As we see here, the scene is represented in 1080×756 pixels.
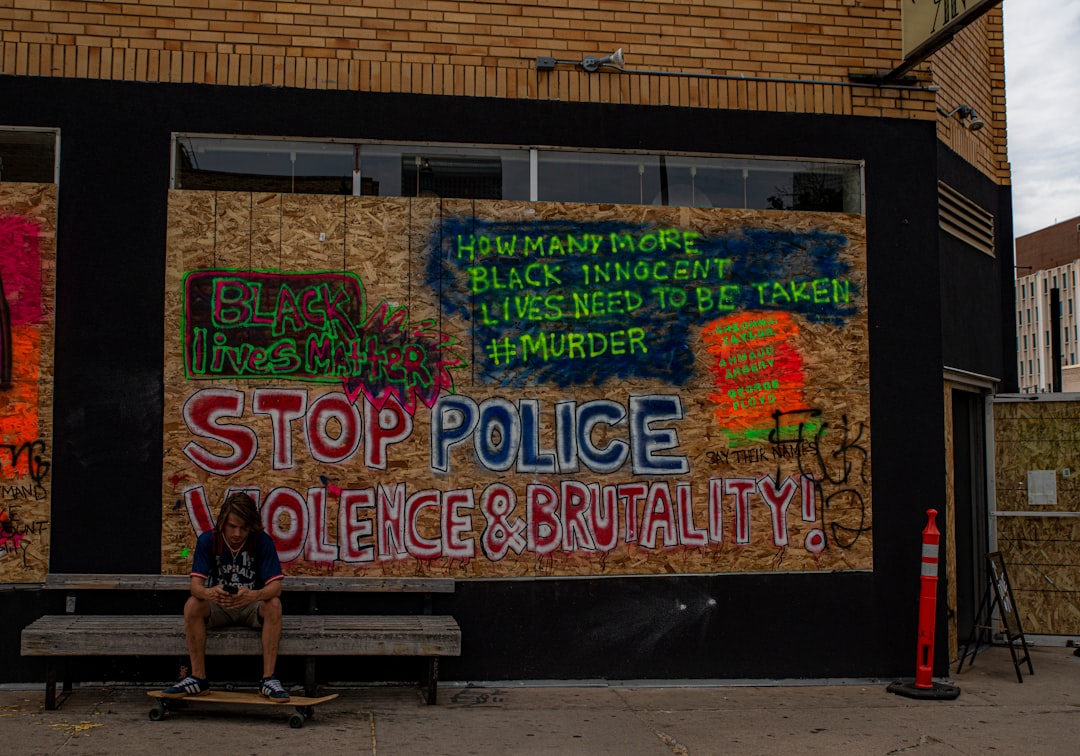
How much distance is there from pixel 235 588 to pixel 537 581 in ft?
7.34

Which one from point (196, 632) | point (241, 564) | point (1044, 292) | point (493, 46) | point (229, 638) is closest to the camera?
point (196, 632)

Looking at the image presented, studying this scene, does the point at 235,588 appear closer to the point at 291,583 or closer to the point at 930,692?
the point at 291,583

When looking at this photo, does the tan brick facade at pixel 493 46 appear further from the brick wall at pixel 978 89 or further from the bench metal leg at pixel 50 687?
the bench metal leg at pixel 50 687

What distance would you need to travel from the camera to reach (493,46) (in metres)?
8.20

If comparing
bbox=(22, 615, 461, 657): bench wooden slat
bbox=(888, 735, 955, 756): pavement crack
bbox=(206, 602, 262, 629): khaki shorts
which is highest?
bbox=(206, 602, 262, 629): khaki shorts

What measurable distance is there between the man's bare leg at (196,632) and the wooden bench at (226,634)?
0.34 feet

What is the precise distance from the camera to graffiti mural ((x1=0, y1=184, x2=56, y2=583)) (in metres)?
7.43

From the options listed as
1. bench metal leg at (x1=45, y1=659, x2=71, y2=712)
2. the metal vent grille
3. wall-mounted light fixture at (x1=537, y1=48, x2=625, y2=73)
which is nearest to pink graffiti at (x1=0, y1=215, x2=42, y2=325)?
bench metal leg at (x1=45, y1=659, x2=71, y2=712)

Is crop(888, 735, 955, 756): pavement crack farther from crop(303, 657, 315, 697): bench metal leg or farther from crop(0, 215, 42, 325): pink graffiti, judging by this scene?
crop(0, 215, 42, 325): pink graffiti

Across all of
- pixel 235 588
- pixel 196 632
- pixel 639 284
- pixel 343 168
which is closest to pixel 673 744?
pixel 235 588

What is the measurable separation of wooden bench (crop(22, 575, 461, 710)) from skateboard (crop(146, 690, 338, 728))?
0.27 metres

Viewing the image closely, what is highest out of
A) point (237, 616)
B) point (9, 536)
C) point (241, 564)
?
point (9, 536)

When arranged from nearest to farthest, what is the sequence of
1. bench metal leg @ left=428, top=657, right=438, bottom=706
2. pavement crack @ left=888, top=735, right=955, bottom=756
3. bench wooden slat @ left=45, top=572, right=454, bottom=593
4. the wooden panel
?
pavement crack @ left=888, top=735, right=955, bottom=756 < bench metal leg @ left=428, top=657, right=438, bottom=706 < bench wooden slat @ left=45, top=572, right=454, bottom=593 < the wooden panel

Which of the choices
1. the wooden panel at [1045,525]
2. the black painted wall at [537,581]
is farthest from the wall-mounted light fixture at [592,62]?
the wooden panel at [1045,525]
